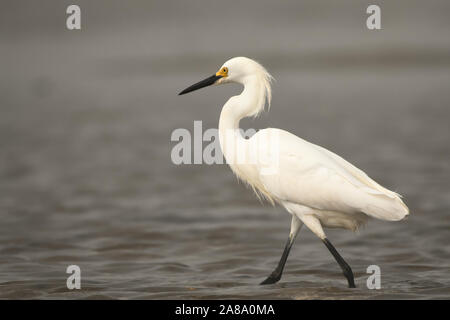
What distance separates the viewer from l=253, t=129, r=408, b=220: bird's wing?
711 cm

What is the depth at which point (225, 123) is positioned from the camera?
7.67m

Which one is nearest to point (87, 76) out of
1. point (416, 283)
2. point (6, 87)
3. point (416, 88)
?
point (6, 87)

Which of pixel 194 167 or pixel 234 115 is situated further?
pixel 194 167

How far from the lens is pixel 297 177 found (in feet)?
24.3

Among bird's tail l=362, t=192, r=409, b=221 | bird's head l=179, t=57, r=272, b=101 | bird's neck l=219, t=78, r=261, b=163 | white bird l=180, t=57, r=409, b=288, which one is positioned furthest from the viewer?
bird's head l=179, t=57, r=272, b=101

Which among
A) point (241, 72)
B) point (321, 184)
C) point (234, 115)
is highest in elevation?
point (241, 72)

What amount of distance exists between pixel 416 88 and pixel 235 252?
13850 mm

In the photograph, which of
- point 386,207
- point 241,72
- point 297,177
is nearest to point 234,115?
point 241,72

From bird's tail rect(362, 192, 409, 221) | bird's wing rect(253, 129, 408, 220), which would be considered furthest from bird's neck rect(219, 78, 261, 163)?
bird's tail rect(362, 192, 409, 221)

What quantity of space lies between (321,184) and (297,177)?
24 cm

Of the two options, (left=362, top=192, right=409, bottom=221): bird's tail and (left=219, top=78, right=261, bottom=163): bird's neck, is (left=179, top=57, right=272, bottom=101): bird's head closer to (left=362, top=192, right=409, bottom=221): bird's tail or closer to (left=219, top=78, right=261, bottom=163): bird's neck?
(left=219, top=78, right=261, bottom=163): bird's neck

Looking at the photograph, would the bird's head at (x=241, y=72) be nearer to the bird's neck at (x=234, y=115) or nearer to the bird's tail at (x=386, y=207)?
the bird's neck at (x=234, y=115)

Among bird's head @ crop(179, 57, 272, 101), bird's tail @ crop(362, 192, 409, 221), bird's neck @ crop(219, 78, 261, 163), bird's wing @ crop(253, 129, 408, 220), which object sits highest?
bird's head @ crop(179, 57, 272, 101)

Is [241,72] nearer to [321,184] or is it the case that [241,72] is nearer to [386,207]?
[321,184]
